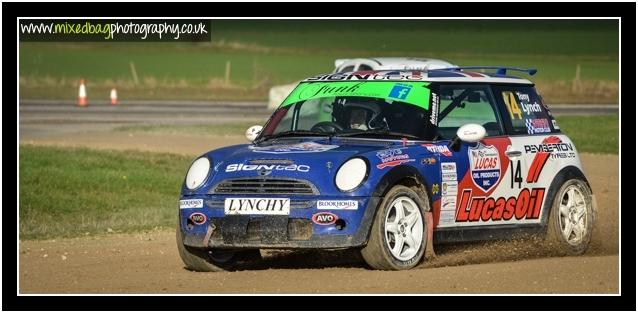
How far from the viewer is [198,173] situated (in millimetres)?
10422

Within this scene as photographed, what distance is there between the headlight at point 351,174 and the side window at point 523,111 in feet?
7.05

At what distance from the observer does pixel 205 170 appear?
1040 centimetres

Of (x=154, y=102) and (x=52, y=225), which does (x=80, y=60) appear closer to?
(x=154, y=102)

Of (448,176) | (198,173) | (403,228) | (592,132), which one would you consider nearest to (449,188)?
(448,176)

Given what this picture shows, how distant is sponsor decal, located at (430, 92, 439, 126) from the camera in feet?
35.9

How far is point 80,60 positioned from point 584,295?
59.5m

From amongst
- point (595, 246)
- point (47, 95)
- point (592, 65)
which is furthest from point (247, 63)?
point (595, 246)

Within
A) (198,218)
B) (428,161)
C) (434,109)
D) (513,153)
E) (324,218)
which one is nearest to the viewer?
(324,218)

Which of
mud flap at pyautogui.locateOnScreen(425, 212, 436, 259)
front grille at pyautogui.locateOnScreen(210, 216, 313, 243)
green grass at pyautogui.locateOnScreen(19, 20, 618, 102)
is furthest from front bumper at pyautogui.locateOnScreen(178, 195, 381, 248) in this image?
green grass at pyautogui.locateOnScreen(19, 20, 618, 102)

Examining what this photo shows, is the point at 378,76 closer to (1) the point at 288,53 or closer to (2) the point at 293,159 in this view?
(2) the point at 293,159

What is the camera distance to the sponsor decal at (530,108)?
39.4 feet

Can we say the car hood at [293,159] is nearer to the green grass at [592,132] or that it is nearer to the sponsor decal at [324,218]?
the sponsor decal at [324,218]

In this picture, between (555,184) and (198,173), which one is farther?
(555,184)

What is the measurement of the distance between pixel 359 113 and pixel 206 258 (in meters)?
1.71
